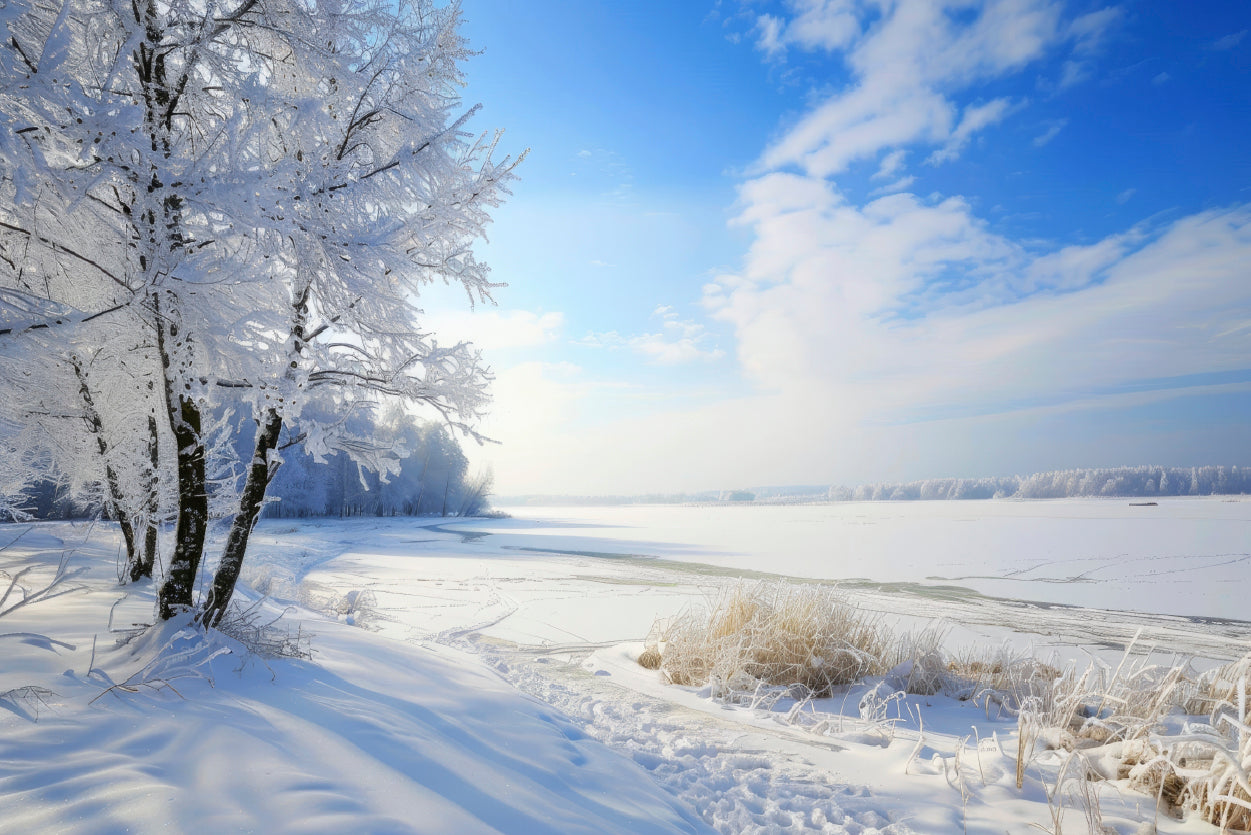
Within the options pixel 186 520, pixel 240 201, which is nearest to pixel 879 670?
pixel 186 520

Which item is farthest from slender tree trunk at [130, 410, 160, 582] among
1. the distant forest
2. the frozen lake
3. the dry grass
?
the distant forest

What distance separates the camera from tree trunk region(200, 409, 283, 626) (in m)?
4.04

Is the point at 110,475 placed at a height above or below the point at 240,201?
below

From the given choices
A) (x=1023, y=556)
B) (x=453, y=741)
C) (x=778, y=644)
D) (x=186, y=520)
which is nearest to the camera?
(x=453, y=741)

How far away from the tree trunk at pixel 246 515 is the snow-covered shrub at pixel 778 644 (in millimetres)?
4280

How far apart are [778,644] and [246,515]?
5224 millimetres

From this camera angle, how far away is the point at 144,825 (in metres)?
1.80

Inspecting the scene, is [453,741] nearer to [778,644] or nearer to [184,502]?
[184,502]

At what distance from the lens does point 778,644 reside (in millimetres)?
6035

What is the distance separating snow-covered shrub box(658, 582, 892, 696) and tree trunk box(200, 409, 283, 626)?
4280 mm

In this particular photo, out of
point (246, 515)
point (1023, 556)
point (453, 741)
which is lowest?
point (1023, 556)

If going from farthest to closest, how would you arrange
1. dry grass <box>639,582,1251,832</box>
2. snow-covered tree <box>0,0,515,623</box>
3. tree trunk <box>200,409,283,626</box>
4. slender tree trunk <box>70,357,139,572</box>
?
slender tree trunk <box>70,357,139,572</box> < tree trunk <box>200,409,283,626</box> < dry grass <box>639,582,1251,832</box> < snow-covered tree <box>0,0,515,623</box>

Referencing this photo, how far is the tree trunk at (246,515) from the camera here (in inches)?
159

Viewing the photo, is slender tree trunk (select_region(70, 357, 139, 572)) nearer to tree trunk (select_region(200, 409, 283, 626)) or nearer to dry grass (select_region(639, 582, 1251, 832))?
tree trunk (select_region(200, 409, 283, 626))
